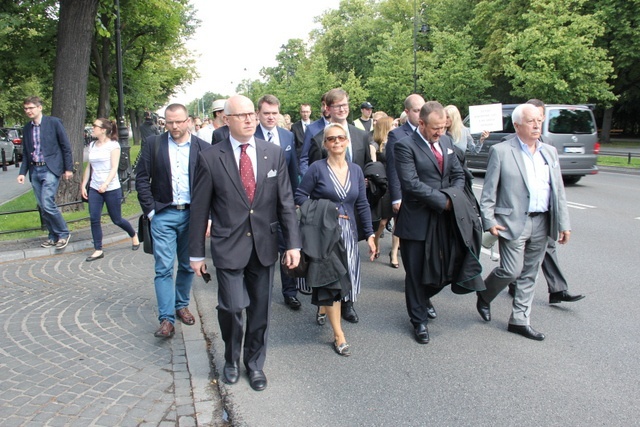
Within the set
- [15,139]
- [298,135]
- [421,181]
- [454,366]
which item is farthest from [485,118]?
[15,139]

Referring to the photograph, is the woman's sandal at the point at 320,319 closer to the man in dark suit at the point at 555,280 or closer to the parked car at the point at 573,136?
the man in dark suit at the point at 555,280

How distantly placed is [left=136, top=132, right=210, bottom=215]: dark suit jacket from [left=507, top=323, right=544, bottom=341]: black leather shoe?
306cm

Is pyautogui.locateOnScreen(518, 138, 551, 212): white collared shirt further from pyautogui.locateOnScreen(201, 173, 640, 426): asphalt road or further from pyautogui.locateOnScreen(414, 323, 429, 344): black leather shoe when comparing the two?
pyautogui.locateOnScreen(414, 323, 429, 344): black leather shoe

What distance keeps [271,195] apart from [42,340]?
2499 mm

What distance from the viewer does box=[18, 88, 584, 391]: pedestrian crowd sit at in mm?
3742

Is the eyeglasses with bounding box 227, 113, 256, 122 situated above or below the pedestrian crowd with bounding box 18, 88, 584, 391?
above

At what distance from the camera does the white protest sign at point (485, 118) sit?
901 cm

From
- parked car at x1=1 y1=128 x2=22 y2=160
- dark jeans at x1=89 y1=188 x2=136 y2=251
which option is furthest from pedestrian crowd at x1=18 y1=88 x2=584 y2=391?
parked car at x1=1 y1=128 x2=22 y2=160

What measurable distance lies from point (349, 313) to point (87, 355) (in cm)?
232

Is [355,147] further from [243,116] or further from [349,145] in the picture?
[243,116]

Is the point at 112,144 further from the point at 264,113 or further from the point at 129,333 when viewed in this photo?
the point at 129,333

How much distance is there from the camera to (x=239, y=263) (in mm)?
3707

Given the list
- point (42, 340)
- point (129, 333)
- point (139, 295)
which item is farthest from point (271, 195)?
point (139, 295)

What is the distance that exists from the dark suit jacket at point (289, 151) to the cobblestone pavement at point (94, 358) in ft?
5.61
